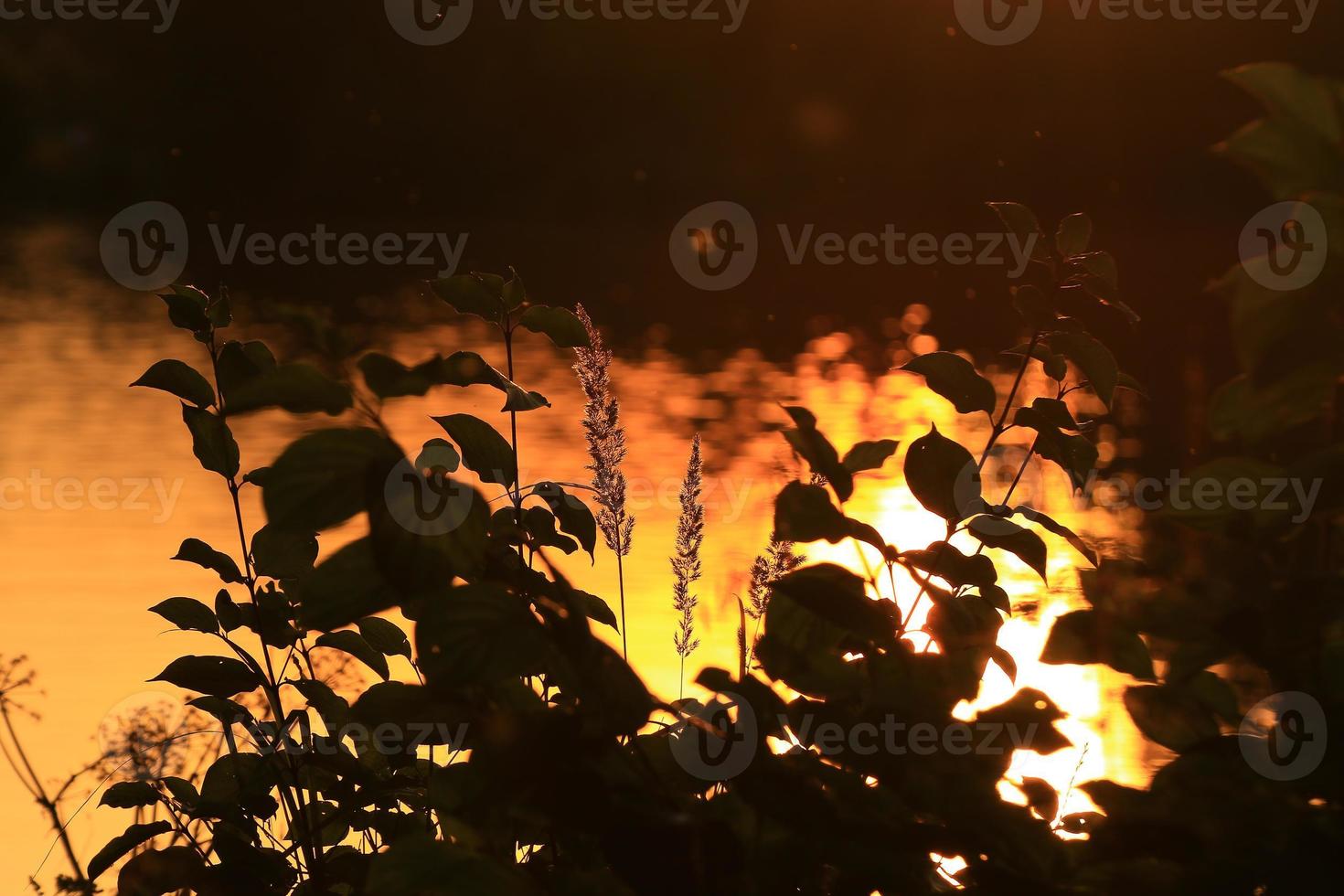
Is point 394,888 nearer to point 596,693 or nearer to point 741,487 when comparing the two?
point 596,693

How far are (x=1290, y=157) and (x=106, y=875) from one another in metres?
3.31

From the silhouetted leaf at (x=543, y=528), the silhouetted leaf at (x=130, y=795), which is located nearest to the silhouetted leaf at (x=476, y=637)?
the silhouetted leaf at (x=543, y=528)

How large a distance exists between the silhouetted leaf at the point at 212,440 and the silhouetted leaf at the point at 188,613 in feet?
0.52

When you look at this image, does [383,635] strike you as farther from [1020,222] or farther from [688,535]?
[1020,222]

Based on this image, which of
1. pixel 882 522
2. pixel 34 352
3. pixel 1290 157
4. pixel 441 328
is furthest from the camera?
pixel 441 328

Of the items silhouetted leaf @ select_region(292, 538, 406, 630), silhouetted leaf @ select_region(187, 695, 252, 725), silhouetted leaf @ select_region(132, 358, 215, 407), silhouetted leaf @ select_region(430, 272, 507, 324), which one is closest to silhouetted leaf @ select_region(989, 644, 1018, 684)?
silhouetted leaf @ select_region(292, 538, 406, 630)

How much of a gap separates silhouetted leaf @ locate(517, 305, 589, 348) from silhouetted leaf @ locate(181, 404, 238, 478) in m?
0.44

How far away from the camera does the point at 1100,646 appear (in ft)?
2.81

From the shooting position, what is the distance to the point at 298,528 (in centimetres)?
65

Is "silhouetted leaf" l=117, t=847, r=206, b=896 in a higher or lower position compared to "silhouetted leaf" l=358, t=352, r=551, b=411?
lower

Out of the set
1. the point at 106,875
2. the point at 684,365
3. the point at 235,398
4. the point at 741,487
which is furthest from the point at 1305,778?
the point at 684,365

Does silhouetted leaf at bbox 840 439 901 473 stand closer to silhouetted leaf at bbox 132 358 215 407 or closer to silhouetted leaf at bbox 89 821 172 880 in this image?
silhouetted leaf at bbox 132 358 215 407

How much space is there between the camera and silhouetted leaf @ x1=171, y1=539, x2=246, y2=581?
160 cm

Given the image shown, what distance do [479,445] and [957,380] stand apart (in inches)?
15.7
